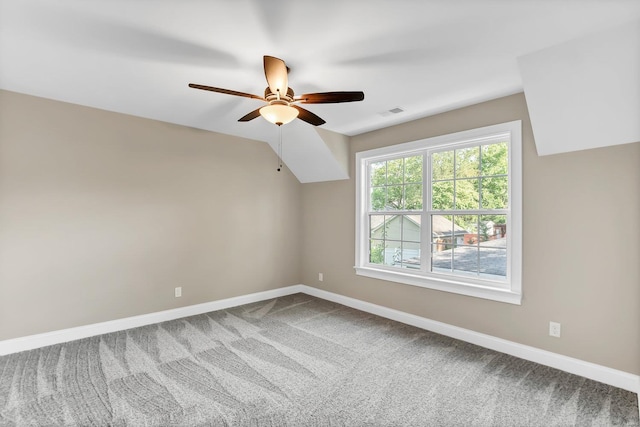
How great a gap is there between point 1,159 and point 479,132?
472cm

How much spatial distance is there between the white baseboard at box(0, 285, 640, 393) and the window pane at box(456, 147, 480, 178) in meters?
1.69

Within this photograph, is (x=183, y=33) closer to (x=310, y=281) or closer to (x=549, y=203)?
(x=549, y=203)

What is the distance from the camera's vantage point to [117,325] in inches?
138

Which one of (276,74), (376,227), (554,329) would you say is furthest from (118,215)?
(554,329)

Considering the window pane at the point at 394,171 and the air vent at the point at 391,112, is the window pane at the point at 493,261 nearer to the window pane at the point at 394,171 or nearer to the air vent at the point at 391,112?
the window pane at the point at 394,171

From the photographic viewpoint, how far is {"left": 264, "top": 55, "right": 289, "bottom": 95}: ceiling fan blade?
194 cm

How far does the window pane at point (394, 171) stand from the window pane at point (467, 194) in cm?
79

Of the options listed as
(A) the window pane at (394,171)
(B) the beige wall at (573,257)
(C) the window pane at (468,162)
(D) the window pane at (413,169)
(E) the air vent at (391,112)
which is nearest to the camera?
(B) the beige wall at (573,257)

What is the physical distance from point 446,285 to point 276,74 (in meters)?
2.80

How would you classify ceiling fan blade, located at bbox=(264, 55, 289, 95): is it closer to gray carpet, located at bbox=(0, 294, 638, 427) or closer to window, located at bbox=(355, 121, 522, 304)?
window, located at bbox=(355, 121, 522, 304)

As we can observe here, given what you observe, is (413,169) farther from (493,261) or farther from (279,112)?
(279,112)

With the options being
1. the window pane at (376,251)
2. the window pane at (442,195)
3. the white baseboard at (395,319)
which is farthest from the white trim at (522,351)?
the window pane at (442,195)

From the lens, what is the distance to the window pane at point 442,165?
3.53 m

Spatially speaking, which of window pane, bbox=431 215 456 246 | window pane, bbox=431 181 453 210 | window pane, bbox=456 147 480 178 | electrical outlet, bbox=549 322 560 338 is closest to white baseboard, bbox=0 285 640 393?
electrical outlet, bbox=549 322 560 338
